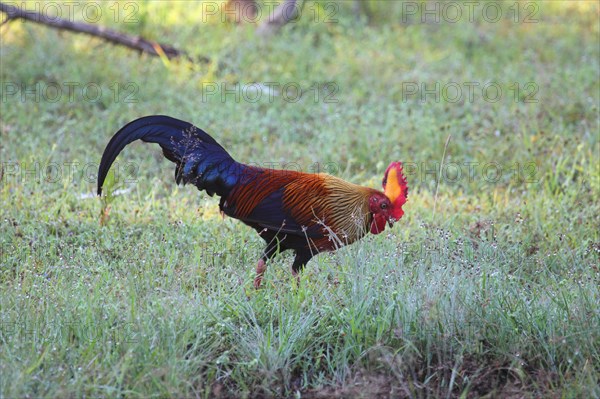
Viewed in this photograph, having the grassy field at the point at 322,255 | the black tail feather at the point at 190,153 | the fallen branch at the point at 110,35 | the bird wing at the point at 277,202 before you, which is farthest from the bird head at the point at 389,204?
the fallen branch at the point at 110,35

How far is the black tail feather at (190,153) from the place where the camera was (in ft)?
15.8

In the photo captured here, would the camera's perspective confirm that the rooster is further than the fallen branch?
No

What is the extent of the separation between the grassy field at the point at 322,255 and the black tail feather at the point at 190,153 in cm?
55

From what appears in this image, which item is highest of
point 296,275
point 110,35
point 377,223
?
point 110,35

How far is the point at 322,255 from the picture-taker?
5.19 m

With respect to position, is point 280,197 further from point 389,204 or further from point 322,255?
point 389,204

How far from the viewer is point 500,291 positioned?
4.46 meters

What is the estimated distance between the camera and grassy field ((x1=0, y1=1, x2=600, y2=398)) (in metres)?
4.03

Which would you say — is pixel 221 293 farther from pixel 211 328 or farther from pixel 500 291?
pixel 500 291

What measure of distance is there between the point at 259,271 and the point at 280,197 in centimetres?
48

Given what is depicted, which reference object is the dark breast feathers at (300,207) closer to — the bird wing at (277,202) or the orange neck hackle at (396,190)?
the bird wing at (277,202)

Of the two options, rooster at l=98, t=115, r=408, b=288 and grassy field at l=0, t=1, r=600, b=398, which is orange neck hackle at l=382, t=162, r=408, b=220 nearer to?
rooster at l=98, t=115, r=408, b=288

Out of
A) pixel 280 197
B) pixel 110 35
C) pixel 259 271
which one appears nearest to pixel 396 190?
pixel 280 197

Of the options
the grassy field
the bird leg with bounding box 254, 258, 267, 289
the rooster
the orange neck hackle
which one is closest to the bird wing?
the rooster
